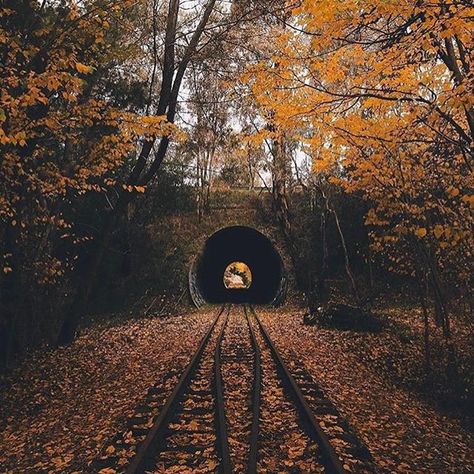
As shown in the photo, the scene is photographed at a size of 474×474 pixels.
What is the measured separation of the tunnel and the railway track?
14.4 meters

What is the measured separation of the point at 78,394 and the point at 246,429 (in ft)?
13.0

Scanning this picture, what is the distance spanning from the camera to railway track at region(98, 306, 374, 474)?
4.57m

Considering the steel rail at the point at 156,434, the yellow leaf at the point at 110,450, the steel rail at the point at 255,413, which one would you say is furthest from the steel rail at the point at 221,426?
the yellow leaf at the point at 110,450

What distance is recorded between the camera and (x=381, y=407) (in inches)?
273

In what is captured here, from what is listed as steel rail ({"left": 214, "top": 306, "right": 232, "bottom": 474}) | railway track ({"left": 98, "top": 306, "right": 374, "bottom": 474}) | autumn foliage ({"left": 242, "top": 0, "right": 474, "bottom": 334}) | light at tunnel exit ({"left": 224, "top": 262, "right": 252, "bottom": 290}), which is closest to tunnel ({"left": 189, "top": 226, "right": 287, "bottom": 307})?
railway track ({"left": 98, "top": 306, "right": 374, "bottom": 474})

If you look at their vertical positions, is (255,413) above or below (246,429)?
above

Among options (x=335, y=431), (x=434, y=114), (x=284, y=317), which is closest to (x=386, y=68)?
(x=434, y=114)

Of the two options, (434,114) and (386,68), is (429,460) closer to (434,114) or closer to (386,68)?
(434,114)

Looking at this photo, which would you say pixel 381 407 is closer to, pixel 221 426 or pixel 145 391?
pixel 221 426

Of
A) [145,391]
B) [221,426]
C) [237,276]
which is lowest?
[145,391]

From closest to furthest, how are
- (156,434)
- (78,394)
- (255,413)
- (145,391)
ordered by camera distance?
(156,434) → (255,413) → (145,391) → (78,394)

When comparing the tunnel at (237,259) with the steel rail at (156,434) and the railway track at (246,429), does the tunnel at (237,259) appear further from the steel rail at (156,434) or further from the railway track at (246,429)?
the steel rail at (156,434)

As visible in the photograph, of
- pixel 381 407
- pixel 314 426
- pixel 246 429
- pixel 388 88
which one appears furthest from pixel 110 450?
pixel 388 88

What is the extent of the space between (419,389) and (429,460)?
143 inches
